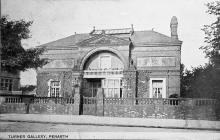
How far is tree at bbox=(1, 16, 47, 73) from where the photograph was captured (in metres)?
11.1

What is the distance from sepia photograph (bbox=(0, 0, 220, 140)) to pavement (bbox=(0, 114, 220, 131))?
5 cm

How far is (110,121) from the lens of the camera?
44.2 feet

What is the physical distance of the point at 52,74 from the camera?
17.1m

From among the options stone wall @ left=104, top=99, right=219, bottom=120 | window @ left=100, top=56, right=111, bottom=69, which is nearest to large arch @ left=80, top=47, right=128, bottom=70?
window @ left=100, top=56, right=111, bottom=69

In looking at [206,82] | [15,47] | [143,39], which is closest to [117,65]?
[143,39]

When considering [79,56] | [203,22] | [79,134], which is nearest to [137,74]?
[79,56]

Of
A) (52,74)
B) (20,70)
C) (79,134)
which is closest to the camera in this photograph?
(79,134)

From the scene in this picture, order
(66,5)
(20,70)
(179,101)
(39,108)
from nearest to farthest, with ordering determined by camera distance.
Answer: (66,5) → (20,70) → (179,101) → (39,108)

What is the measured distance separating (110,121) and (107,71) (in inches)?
249

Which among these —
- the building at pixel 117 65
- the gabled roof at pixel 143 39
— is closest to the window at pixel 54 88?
the building at pixel 117 65

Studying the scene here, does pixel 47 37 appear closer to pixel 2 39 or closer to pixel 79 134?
pixel 2 39

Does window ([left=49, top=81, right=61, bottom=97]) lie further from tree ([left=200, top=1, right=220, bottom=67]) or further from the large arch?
tree ([left=200, top=1, right=220, bottom=67])

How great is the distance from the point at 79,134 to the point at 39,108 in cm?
557

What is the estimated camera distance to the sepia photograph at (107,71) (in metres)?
10.5
